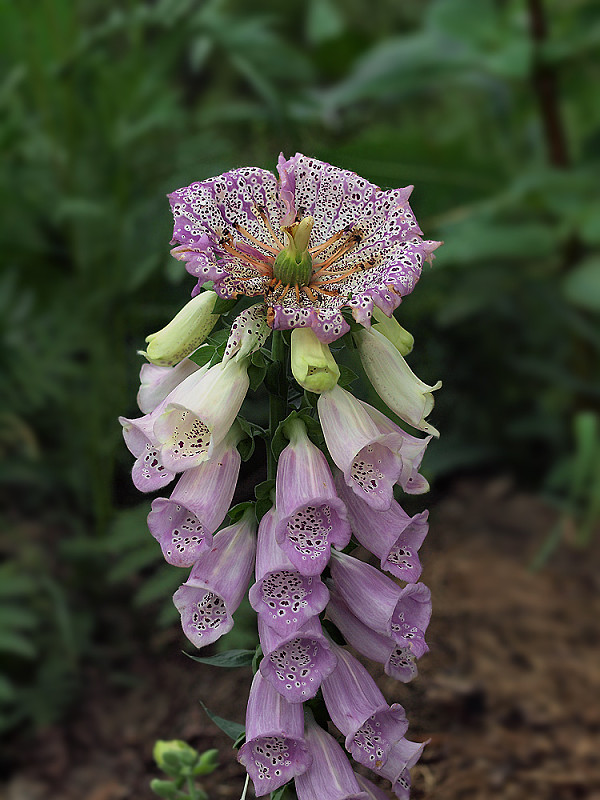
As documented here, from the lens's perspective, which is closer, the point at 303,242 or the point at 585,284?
the point at 303,242

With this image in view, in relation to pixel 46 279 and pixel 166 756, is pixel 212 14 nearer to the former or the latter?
pixel 46 279

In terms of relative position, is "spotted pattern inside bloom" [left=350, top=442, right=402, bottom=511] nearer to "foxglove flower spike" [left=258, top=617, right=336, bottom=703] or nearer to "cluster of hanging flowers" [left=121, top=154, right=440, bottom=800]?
"cluster of hanging flowers" [left=121, top=154, right=440, bottom=800]

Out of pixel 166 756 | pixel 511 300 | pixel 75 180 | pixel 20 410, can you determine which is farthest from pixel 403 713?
pixel 511 300

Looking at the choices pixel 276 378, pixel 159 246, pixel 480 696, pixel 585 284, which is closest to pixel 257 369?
pixel 276 378

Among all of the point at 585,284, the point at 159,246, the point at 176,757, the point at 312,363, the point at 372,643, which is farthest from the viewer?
the point at 585,284

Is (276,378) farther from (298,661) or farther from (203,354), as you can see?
(298,661)

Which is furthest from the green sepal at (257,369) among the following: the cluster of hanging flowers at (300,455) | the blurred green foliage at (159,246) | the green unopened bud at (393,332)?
the blurred green foliage at (159,246)

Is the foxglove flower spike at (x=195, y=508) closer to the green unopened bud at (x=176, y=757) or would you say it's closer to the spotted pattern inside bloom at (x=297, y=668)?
the spotted pattern inside bloom at (x=297, y=668)

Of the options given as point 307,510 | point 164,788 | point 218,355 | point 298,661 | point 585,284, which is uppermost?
point 218,355
